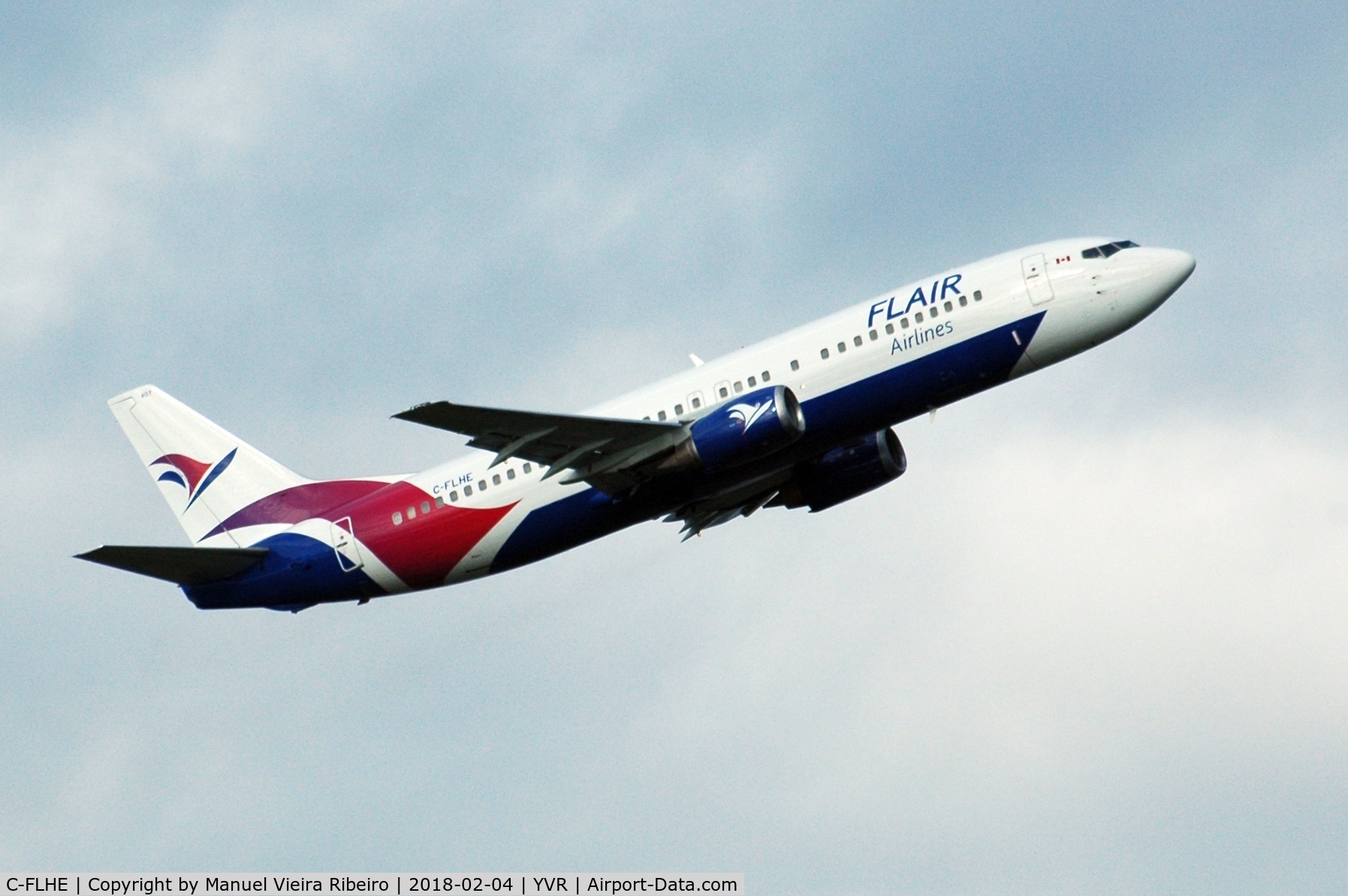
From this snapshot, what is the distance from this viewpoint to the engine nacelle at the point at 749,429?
46281 mm

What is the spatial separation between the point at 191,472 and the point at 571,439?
55.6 feet

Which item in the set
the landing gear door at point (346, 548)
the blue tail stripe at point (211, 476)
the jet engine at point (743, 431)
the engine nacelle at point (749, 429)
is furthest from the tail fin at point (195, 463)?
the engine nacelle at point (749, 429)

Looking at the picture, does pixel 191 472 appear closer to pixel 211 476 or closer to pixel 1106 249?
pixel 211 476

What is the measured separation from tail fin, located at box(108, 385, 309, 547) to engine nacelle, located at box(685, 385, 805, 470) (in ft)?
50.3

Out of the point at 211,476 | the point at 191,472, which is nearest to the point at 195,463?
the point at 191,472

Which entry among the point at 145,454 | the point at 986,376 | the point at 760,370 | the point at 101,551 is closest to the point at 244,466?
the point at 145,454

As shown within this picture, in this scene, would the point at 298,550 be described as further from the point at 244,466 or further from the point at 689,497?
the point at 689,497

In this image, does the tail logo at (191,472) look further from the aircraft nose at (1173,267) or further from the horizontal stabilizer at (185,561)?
the aircraft nose at (1173,267)

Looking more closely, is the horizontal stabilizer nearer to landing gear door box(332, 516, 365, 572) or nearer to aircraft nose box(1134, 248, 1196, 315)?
landing gear door box(332, 516, 365, 572)

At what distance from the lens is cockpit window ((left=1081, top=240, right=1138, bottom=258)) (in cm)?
Result: 4862

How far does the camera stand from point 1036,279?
158 feet

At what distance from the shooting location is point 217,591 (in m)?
53.3

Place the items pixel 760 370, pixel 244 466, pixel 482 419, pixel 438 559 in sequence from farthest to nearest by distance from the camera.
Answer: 1. pixel 244 466
2. pixel 438 559
3. pixel 760 370
4. pixel 482 419

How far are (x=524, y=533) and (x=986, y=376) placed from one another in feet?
46.2
